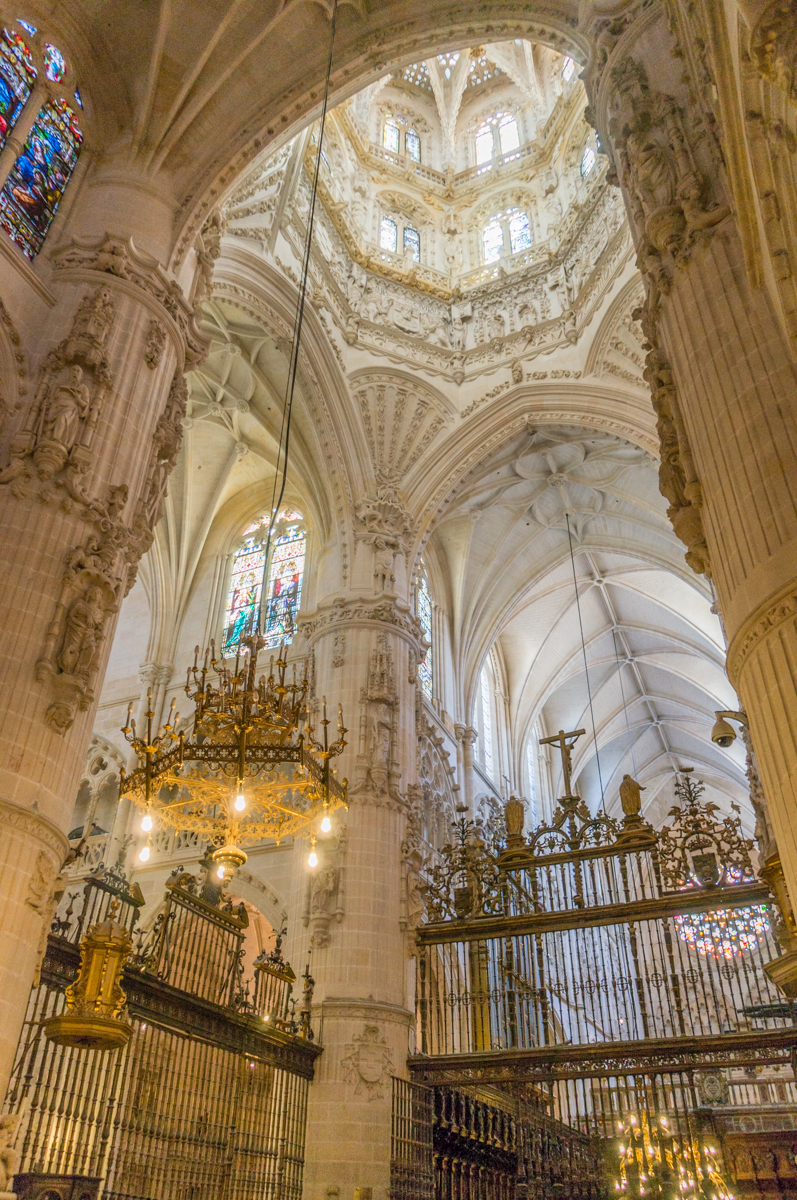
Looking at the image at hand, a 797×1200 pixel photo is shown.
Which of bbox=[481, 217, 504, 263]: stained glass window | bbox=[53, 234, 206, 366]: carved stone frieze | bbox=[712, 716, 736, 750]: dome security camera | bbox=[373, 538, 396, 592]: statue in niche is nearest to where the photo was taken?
bbox=[712, 716, 736, 750]: dome security camera

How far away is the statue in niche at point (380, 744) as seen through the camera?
15.0 m

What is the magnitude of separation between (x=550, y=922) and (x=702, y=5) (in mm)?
10558

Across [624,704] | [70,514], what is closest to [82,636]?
[70,514]

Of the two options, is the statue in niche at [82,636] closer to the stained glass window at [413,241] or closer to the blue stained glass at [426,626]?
the blue stained glass at [426,626]

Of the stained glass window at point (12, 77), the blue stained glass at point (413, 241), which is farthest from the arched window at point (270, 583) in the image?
the stained glass window at point (12, 77)

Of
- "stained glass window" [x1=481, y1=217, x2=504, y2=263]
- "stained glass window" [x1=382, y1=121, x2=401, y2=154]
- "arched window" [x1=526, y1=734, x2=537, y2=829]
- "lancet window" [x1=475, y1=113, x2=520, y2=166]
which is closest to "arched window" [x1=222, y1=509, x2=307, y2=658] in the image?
"stained glass window" [x1=481, y1=217, x2=504, y2=263]

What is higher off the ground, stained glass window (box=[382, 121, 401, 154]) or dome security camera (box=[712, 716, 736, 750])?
stained glass window (box=[382, 121, 401, 154])

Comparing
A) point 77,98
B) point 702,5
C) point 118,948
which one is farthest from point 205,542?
point 702,5

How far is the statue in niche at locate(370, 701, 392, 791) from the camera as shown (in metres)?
15.0

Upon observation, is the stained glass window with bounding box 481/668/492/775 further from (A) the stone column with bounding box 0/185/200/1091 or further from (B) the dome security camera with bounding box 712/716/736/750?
(A) the stone column with bounding box 0/185/200/1091

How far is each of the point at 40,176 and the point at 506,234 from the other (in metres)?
14.4

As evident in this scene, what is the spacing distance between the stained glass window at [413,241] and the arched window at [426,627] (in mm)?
8231

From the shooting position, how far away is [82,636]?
8.24 m

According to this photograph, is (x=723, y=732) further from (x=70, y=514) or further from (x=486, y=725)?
(x=486, y=725)
